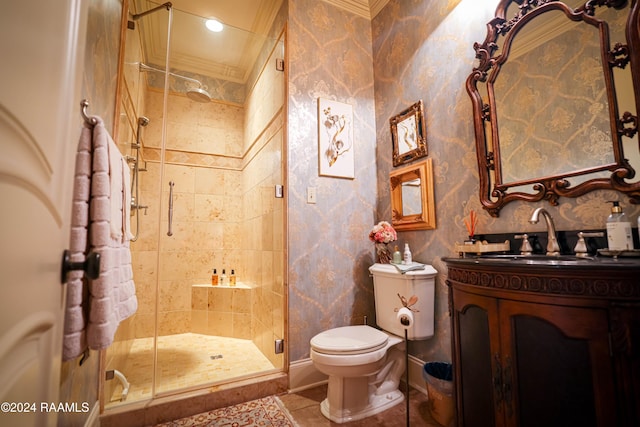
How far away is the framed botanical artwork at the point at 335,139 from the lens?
2.16 metres

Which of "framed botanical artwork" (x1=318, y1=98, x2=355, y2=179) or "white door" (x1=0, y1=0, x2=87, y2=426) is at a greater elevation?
"framed botanical artwork" (x1=318, y1=98, x2=355, y2=179)

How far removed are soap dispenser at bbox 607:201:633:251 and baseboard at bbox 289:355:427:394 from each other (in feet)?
4.10

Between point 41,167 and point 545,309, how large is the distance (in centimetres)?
132

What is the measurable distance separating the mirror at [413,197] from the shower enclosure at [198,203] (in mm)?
871

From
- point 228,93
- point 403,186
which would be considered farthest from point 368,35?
point 228,93

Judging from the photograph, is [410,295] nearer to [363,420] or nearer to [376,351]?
[376,351]

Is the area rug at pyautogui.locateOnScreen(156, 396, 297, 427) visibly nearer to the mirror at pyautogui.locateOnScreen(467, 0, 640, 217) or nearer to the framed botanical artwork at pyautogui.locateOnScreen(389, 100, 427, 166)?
the mirror at pyautogui.locateOnScreen(467, 0, 640, 217)

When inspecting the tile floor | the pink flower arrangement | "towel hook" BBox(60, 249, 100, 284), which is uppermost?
the pink flower arrangement

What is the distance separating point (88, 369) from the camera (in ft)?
4.20

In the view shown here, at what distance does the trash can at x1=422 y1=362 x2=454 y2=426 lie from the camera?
1.44 meters

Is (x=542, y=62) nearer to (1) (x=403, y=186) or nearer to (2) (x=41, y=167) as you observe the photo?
(1) (x=403, y=186)

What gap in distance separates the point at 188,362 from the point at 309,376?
40.2 inches

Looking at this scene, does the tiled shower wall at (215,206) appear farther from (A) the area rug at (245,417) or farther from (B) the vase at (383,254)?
(B) the vase at (383,254)

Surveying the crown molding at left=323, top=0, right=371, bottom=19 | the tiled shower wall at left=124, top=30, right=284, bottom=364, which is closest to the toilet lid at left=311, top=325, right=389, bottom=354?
the tiled shower wall at left=124, top=30, right=284, bottom=364
